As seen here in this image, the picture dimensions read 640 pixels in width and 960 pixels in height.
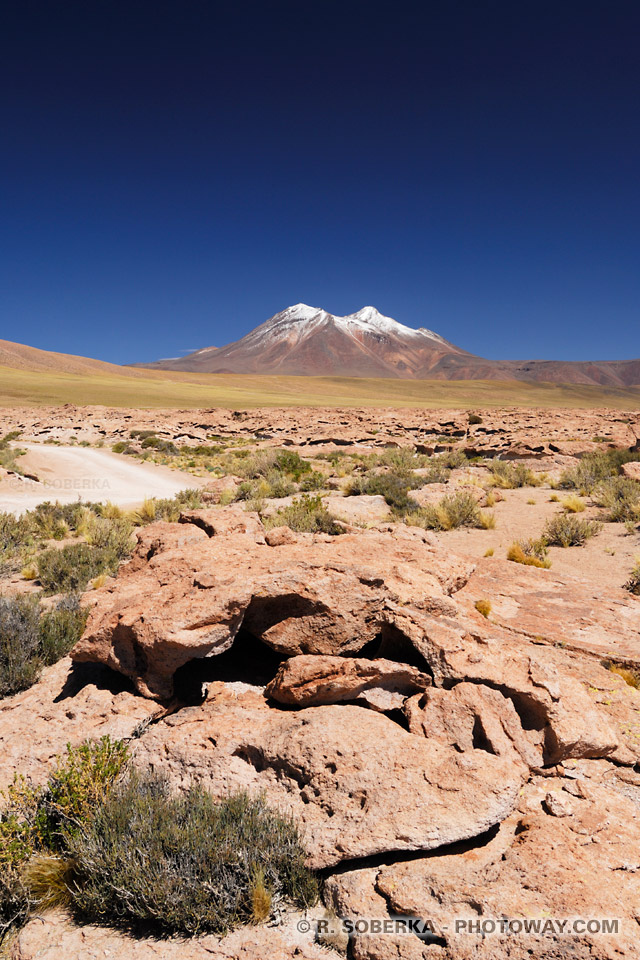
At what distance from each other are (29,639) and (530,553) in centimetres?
825

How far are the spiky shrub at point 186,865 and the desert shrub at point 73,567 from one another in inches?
207

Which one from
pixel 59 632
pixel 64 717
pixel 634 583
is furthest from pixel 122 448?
pixel 634 583

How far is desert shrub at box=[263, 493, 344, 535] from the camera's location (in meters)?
9.91

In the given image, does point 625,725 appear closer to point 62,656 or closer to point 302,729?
point 302,729

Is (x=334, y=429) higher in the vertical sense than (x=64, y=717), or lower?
higher

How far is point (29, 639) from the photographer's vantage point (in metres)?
5.17

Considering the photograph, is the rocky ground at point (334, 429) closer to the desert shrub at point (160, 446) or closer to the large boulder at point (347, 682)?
the desert shrub at point (160, 446)

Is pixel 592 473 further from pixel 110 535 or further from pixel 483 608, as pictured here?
pixel 110 535

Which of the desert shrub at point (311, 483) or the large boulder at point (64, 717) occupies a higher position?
the desert shrub at point (311, 483)

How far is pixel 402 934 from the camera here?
94.7 inches

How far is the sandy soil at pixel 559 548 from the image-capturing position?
8.62 metres

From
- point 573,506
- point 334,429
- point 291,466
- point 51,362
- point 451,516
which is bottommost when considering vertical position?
point 451,516

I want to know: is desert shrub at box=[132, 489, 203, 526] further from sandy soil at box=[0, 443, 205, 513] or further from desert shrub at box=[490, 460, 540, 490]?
desert shrub at box=[490, 460, 540, 490]

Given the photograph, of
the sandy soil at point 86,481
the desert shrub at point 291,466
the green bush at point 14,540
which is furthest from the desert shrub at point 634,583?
the sandy soil at point 86,481
